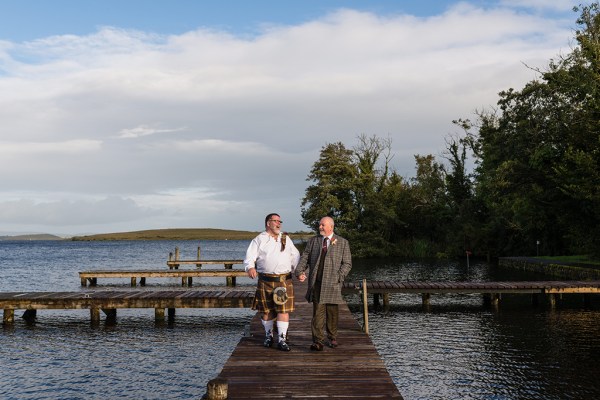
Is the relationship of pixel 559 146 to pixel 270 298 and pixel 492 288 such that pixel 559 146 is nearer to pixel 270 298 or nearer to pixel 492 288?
pixel 492 288

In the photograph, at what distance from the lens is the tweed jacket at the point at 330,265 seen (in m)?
9.05

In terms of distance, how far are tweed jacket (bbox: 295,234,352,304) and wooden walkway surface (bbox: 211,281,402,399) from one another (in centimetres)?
100

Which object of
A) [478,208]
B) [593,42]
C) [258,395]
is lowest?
[258,395]

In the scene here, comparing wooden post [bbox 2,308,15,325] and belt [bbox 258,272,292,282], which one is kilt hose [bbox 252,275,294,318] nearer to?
belt [bbox 258,272,292,282]

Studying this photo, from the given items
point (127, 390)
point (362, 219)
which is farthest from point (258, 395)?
point (362, 219)

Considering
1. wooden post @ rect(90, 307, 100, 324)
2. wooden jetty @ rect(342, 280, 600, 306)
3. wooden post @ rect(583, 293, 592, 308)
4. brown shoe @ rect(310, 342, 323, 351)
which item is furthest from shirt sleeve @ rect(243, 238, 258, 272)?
wooden post @ rect(583, 293, 592, 308)

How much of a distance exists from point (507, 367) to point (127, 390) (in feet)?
28.3

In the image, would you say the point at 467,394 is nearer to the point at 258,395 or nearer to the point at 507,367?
the point at 507,367

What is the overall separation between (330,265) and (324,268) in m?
0.11

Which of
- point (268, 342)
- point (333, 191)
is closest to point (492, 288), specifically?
point (268, 342)

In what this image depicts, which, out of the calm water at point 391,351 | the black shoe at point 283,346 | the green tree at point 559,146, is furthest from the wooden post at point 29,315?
the green tree at point 559,146

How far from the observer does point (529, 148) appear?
36031mm

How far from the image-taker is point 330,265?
9.07m

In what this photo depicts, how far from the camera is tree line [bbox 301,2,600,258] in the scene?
2978cm
